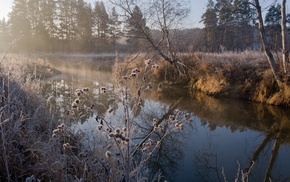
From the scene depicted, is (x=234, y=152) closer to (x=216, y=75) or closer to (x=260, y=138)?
(x=260, y=138)

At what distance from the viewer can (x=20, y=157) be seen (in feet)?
8.80

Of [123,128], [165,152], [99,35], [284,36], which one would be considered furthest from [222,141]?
[99,35]

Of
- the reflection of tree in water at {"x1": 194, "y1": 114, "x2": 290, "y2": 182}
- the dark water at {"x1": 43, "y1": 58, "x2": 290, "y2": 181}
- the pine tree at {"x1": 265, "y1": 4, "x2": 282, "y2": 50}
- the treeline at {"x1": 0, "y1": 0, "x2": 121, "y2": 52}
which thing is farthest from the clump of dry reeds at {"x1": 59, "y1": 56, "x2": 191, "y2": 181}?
the treeline at {"x1": 0, "y1": 0, "x2": 121, "y2": 52}

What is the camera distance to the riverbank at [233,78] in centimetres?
835

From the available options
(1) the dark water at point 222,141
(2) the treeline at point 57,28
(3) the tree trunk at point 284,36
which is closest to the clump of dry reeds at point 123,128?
(1) the dark water at point 222,141

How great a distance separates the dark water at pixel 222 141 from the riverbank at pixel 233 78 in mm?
666

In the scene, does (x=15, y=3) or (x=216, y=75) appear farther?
(x=15, y=3)

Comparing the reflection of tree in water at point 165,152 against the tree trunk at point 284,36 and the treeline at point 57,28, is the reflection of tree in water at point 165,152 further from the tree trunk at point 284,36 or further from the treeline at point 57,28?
the treeline at point 57,28

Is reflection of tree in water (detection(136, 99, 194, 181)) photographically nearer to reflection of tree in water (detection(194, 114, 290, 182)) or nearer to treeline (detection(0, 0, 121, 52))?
reflection of tree in water (detection(194, 114, 290, 182))

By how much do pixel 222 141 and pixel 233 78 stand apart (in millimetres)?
5772

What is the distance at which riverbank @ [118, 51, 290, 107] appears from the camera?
8352 mm

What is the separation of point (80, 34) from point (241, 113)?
33.7 metres

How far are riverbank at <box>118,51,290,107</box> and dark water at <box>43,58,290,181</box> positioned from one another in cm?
67

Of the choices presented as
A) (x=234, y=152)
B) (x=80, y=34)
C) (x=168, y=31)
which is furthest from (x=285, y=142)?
(x=80, y=34)
